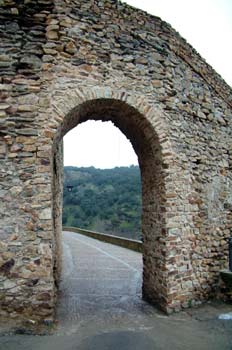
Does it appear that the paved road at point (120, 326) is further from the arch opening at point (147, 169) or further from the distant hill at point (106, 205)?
the distant hill at point (106, 205)

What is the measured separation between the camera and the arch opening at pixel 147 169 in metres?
5.21

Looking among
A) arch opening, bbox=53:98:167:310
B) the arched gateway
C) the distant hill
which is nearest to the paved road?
the arched gateway

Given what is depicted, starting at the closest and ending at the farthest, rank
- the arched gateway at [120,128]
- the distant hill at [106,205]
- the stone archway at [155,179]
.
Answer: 1. the arched gateway at [120,128]
2. the stone archway at [155,179]
3. the distant hill at [106,205]

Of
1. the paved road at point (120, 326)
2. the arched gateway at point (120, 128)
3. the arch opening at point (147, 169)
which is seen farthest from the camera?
the arch opening at point (147, 169)

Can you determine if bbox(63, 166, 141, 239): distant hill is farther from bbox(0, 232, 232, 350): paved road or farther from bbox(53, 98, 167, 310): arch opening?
bbox(53, 98, 167, 310): arch opening

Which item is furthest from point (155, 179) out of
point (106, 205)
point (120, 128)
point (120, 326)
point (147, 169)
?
point (106, 205)

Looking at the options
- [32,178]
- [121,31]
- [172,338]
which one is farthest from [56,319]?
[121,31]

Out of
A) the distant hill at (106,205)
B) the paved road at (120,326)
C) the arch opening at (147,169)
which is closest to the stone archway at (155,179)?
the arch opening at (147,169)

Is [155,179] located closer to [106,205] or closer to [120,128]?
[120,128]

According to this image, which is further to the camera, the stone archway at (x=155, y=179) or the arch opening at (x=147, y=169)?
the arch opening at (x=147, y=169)

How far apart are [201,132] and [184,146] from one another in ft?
2.09

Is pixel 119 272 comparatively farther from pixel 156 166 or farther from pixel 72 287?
pixel 156 166

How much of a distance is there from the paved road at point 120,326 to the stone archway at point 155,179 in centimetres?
42

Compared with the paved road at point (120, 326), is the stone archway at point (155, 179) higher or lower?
higher
